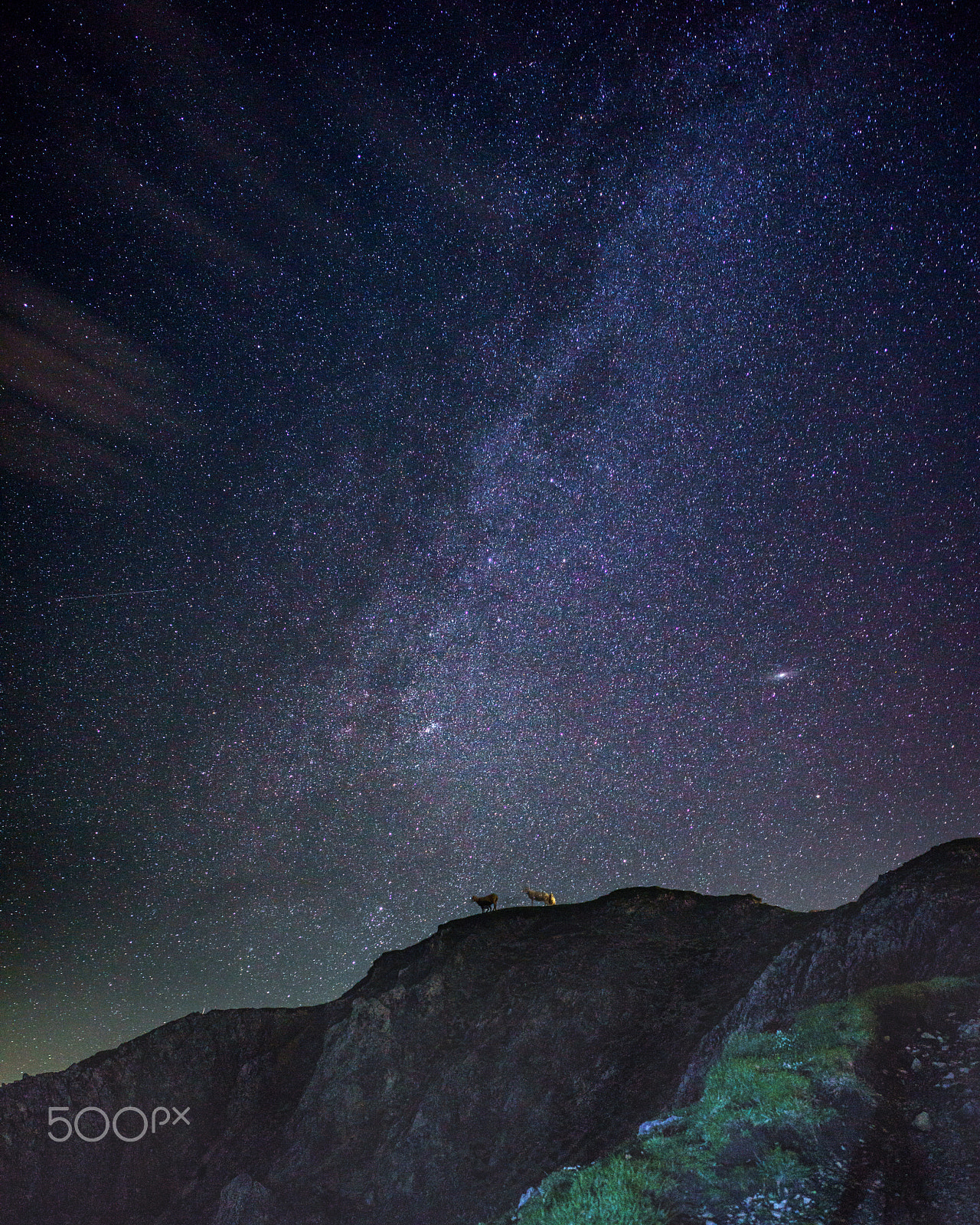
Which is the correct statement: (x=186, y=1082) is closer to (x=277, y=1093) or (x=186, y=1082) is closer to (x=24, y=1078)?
(x=277, y=1093)

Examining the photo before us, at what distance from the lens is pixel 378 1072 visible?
40625mm

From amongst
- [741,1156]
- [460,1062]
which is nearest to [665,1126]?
[741,1156]

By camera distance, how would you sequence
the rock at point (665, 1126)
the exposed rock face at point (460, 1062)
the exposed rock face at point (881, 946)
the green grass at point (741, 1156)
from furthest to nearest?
1. the exposed rock face at point (460, 1062)
2. the exposed rock face at point (881, 946)
3. the rock at point (665, 1126)
4. the green grass at point (741, 1156)

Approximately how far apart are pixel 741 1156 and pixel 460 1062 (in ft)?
98.7

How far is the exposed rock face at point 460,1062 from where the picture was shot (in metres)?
25.1

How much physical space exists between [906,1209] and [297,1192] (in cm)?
3719

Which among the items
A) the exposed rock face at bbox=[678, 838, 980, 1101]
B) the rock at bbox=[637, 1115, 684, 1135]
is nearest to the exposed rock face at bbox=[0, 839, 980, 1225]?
the exposed rock face at bbox=[678, 838, 980, 1101]

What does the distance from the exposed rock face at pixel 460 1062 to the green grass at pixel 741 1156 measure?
24.8 feet

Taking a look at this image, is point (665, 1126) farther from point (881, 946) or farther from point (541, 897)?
point (541, 897)

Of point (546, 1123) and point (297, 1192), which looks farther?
point (297, 1192)

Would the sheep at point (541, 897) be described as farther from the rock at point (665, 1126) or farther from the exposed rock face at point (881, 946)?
the rock at point (665, 1126)

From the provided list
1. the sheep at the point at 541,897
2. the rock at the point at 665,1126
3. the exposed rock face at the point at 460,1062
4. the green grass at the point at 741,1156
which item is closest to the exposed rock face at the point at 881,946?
the exposed rock face at the point at 460,1062

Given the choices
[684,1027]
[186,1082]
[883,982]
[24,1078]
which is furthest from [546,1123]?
[24,1078]

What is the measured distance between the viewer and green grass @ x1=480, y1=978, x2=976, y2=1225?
1075 centimetres
